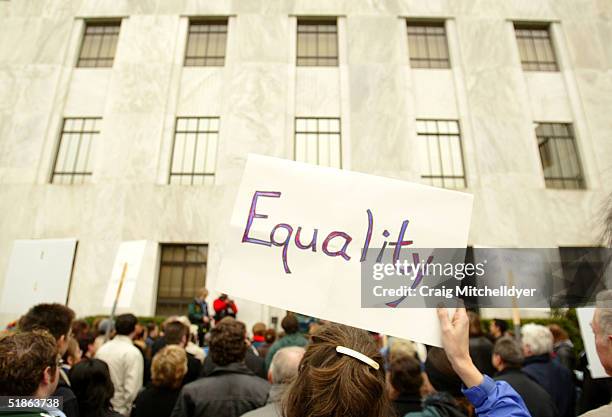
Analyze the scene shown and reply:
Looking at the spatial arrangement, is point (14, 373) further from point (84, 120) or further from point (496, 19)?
point (496, 19)

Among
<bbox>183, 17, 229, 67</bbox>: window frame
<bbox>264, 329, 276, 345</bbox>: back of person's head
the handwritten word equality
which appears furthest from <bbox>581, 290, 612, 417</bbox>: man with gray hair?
<bbox>183, 17, 229, 67</bbox>: window frame

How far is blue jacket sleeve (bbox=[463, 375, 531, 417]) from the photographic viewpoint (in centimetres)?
163

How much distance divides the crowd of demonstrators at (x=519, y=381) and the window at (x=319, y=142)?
12.0 meters

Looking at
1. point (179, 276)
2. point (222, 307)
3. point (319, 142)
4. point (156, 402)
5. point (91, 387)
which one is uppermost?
point (319, 142)

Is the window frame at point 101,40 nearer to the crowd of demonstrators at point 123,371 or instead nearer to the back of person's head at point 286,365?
the crowd of demonstrators at point 123,371

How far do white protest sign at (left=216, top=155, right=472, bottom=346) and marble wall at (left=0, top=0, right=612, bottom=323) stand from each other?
11.3 m

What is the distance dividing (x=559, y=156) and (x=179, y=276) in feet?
48.5

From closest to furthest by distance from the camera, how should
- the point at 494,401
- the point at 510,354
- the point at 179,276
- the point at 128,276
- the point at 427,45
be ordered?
the point at 494,401 → the point at 510,354 → the point at 128,276 → the point at 179,276 → the point at 427,45

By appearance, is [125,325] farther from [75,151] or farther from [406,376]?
[75,151]

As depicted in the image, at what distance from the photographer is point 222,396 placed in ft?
Answer: 10.9

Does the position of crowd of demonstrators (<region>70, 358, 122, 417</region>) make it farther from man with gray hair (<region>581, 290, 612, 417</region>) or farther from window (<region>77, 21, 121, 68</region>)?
window (<region>77, 21, 121, 68</region>)

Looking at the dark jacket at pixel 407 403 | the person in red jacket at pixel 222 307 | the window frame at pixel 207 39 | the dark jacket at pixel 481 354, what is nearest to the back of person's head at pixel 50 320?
the dark jacket at pixel 407 403

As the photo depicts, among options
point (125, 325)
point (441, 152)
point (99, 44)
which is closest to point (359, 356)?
point (125, 325)

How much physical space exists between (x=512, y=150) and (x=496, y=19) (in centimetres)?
587
